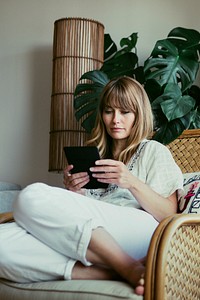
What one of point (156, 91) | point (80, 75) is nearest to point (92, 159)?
point (156, 91)

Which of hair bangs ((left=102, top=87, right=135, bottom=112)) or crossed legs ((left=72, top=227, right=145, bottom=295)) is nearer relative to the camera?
crossed legs ((left=72, top=227, right=145, bottom=295))

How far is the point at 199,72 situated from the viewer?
3377mm

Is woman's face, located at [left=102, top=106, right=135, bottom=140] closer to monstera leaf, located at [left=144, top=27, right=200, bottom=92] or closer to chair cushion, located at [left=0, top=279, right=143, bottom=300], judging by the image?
chair cushion, located at [left=0, top=279, right=143, bottom=300]

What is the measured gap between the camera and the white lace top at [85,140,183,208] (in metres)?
2.02

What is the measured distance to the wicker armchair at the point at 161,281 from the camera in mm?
1442

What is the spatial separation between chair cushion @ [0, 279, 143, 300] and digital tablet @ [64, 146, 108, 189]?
1.50 feet

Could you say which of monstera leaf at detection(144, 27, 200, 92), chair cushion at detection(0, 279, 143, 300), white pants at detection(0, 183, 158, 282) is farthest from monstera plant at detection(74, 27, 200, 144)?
chair cushion at detection(0, 279, 143, 300)

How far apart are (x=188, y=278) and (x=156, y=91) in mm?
1604

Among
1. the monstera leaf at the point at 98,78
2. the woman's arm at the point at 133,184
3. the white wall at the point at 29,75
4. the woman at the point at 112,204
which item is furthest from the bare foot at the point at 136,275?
the white wall at the point at 29,75

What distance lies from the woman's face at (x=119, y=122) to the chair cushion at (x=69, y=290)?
715 millimetres

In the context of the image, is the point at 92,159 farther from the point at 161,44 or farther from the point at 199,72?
the point at 199,72

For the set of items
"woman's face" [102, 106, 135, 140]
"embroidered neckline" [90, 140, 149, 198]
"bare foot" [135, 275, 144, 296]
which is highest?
"woman's face" [102, 106, 135, 140]

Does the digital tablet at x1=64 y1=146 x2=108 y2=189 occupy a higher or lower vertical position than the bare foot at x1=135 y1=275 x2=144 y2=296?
higher

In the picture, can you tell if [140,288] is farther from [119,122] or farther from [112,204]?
[119,122]
